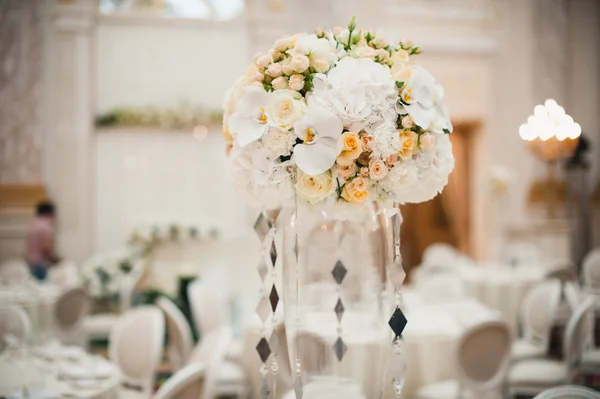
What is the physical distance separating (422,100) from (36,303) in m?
4.75

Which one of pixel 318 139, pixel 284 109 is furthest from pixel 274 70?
pixel 318 139

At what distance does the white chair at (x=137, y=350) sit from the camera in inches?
135

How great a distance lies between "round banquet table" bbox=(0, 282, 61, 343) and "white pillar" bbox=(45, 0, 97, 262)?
8.99ft

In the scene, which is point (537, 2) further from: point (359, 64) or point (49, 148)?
point (359, 64)

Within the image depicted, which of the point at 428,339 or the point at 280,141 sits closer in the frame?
the point at 280,141

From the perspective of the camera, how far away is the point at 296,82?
1.48 m

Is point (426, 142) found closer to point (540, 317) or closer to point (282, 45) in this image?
point (282, 45)

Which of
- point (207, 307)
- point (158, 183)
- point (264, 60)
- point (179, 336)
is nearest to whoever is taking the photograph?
point (264, 60)

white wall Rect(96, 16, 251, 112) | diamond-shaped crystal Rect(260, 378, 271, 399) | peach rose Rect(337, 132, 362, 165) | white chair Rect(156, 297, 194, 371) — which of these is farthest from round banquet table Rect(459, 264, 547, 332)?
peach rose Rect(337, 132, 362, 165)

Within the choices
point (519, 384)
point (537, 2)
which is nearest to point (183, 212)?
point (519, 384)

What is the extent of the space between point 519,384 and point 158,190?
608cm

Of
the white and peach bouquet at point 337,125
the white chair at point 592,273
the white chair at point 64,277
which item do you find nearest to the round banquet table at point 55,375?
the white and peach bouquet at point 337,125

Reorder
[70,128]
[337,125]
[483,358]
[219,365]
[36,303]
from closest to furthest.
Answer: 1. [337,125]
2. [219,365]
3. [483,358]
4. [36,303]
5. [70,128]

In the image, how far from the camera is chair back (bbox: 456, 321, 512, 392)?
10.5 ft
